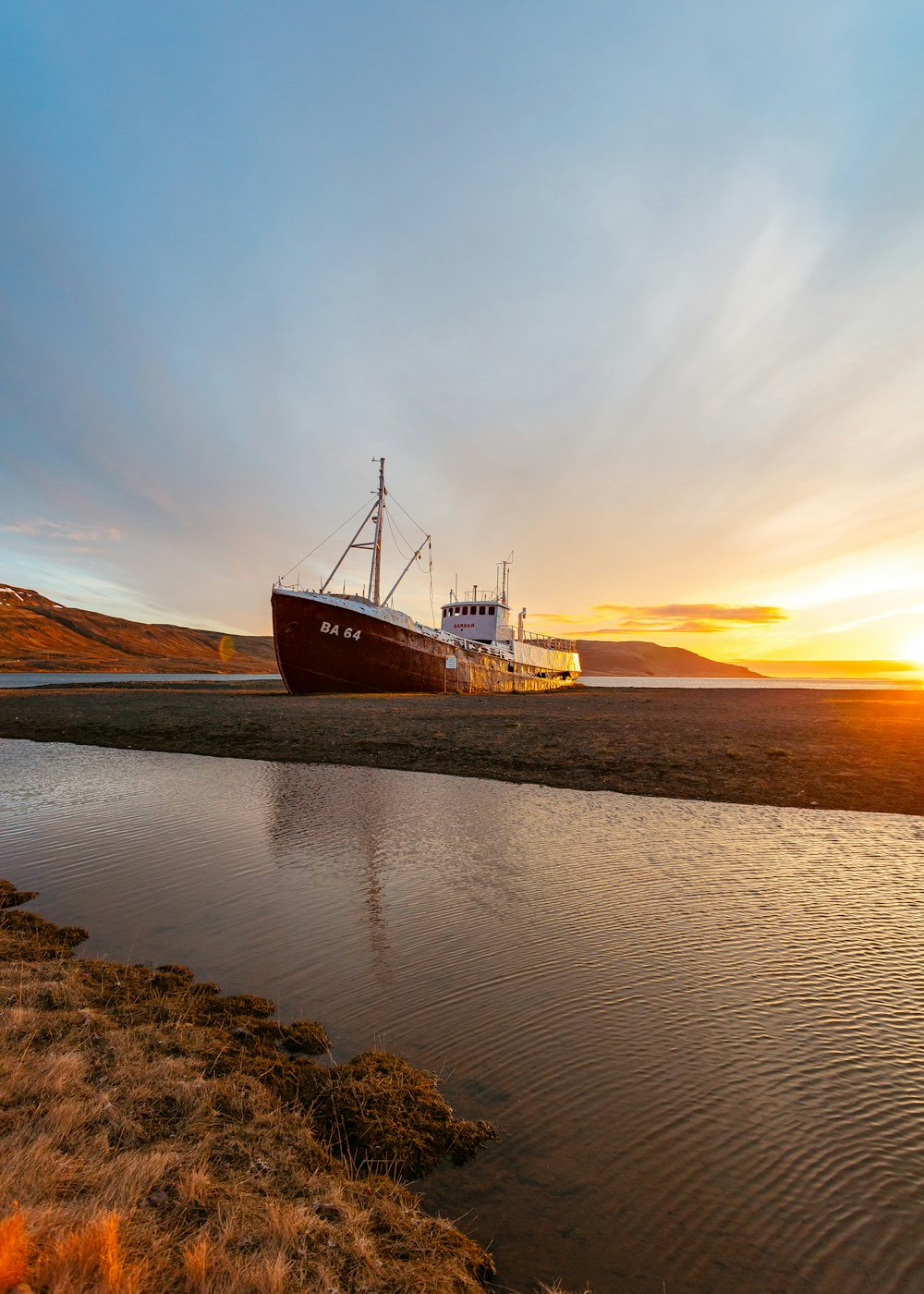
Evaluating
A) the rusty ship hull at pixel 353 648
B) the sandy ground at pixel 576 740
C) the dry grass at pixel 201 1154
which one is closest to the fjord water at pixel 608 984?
the dry grass at pixel 201 1154

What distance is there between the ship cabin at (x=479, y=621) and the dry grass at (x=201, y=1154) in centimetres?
5742

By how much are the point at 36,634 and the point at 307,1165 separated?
20045 cm

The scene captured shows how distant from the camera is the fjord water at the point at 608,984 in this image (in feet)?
10.6

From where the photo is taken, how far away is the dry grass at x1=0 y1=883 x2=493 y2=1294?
2.42 metres

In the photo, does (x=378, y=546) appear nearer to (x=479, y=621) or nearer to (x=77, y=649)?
(x=479, y=621)

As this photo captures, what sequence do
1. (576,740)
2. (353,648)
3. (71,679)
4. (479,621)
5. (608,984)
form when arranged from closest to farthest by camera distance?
(608,984), (576,740), (353,648), (479,621), (71,679)

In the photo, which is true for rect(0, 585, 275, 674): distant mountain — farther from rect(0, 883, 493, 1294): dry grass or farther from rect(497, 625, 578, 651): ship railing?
rect(0, 883, 493, 1294): dry grass

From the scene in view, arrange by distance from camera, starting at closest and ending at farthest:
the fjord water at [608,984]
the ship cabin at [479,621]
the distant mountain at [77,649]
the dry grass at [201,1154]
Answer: the dry grass at [201,1154]
the fjord water at [608,984]
the ship cabin at [479,621]
the distant mountain at [77,649]

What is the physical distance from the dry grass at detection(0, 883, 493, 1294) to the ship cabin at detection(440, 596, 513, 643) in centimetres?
5742

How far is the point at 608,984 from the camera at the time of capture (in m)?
5.66

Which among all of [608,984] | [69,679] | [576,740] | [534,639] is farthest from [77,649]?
[608,984]

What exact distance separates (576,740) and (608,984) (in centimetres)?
1578

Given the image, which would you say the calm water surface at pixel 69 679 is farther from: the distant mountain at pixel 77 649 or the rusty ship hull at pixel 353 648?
the rusty ship hull at pixel 353 648

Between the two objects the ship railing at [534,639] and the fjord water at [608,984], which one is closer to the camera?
the fjord water at [608,984]
